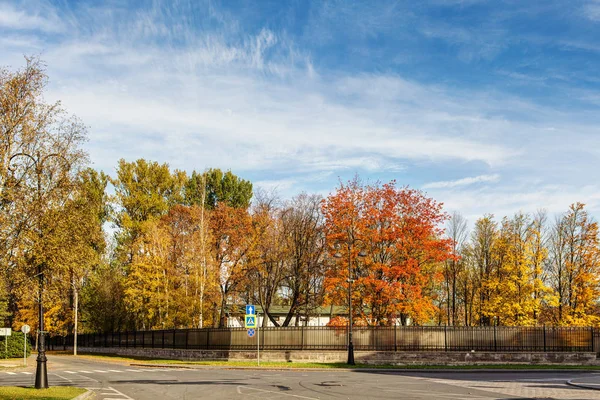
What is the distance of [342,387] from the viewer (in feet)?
73.6

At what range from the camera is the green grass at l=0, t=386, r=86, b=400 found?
1836 cm

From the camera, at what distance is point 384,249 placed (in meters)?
45.4

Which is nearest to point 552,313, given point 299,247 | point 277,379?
point 299,247

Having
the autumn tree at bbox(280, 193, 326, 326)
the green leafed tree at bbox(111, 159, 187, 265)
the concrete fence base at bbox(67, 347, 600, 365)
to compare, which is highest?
the green leafed tree at bbox(111, 159, 187, 265)

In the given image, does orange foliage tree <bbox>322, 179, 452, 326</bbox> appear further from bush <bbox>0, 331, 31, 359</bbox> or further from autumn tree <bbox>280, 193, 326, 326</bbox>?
bush <bbox>0, 331, 31, 359</bbox>

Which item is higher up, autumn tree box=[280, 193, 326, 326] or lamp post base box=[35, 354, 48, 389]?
autumn tree box=[280, 193, 326, 326]

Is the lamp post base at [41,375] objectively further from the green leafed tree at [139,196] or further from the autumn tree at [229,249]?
the green leafed tree at [139,196]

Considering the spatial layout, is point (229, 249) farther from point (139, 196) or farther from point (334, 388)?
point (334, 388)

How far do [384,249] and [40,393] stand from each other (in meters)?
29.8

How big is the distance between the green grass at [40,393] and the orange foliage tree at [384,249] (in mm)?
24934

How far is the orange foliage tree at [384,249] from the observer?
4325 centimetres

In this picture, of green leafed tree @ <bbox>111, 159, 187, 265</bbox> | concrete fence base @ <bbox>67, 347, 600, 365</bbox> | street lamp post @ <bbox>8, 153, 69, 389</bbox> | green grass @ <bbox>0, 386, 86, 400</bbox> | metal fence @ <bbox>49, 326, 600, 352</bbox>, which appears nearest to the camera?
green grass @ <bbox>0, 386, 86, 400</bbox>

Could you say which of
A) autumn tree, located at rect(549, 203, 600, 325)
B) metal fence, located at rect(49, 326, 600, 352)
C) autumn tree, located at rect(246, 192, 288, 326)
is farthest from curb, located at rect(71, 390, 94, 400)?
autumn tree, located at rect(549, 203, 600, 325)

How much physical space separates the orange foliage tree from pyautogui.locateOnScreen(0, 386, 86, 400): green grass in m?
24.9
